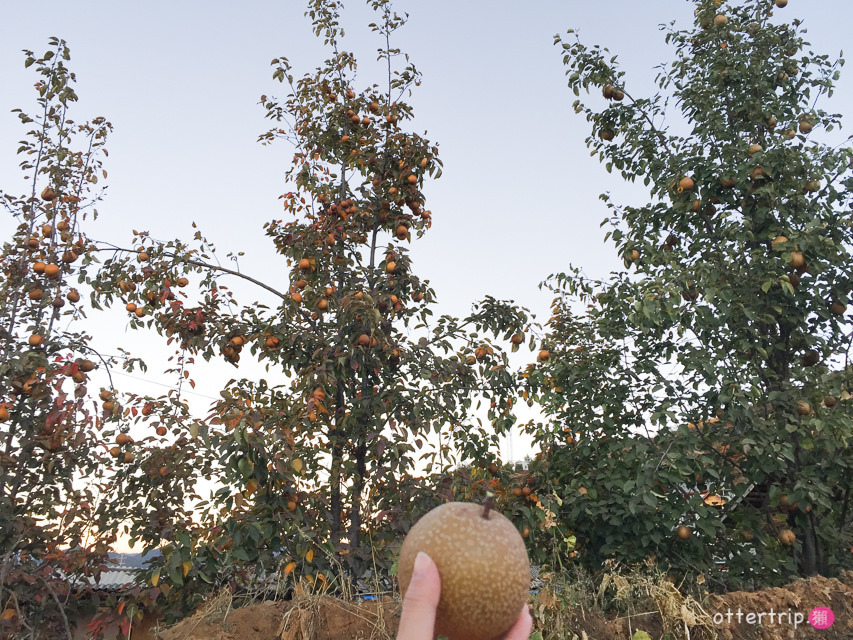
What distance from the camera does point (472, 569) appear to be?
1.50 m

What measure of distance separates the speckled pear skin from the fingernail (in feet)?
0.24

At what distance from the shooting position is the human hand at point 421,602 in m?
1.32

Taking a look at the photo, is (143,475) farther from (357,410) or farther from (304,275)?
(304,275)

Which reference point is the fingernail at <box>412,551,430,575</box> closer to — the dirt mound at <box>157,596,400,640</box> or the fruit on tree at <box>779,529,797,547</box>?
the dirt mound at <box>157,596,400,640</box>

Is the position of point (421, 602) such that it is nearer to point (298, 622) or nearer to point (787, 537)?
point (298, 622)

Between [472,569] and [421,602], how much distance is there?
0.60ft

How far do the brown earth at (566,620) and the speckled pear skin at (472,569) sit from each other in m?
1.96

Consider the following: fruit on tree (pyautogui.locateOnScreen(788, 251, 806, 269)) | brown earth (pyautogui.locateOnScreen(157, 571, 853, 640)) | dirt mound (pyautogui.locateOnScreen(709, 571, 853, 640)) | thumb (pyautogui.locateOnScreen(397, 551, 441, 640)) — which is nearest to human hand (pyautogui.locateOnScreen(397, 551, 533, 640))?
thumb (pyautogui.locateOnScreen(397, 551, 441, 640))

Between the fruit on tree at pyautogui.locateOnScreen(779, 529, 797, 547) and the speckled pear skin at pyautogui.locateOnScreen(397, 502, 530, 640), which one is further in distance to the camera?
the fruit on tree at pyautogui.locateOnScreen(779, 529, 797, 547)

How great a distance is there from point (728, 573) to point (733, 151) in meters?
3.37

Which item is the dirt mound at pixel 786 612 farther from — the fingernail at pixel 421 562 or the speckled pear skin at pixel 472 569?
the fingernail at pixel 421 562

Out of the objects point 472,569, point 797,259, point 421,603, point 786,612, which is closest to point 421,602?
point 421,603

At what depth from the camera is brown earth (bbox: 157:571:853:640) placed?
10.9 feet

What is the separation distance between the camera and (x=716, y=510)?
16.4 feet
